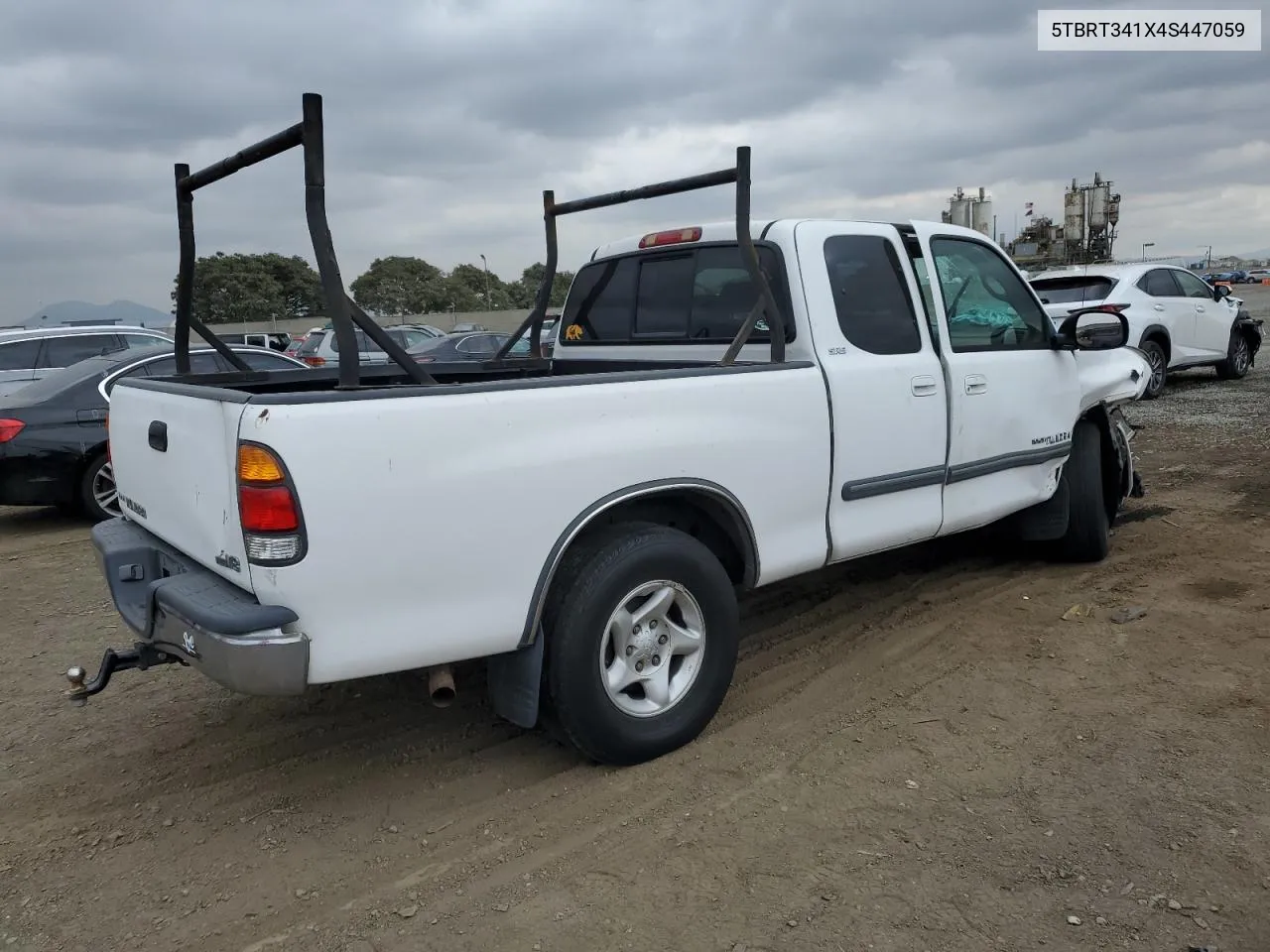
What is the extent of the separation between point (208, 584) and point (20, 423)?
18.3 feet

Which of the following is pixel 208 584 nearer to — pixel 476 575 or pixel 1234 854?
pixel 476 575

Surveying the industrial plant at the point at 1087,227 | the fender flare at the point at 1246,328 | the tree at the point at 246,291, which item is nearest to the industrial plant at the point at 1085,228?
the industrial plant at the point at 1087,227

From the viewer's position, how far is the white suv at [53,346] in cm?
1094

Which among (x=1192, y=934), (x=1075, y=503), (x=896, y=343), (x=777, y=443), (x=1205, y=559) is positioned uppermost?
(x=896, y=343)

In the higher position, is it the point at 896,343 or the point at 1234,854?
the point at 896,343

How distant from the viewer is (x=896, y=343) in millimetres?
4258

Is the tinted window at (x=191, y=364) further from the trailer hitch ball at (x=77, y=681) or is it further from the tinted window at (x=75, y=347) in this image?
the trailer hitch ball at (x=77, y=681)

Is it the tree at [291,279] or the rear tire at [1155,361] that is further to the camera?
the tree at [291,279]

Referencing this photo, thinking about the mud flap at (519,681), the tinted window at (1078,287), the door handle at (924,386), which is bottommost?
the mud flap at (519,681)

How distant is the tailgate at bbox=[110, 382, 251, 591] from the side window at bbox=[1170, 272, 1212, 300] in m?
13.7

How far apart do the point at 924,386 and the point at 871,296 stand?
0.45 m

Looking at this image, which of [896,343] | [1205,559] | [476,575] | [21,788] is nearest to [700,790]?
[476,575]

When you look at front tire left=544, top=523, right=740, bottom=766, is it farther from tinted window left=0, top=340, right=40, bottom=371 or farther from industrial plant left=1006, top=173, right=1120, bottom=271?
industrial plant left=1006, top=173, right=1120, bottom=271

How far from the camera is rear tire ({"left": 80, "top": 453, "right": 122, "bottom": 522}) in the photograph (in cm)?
772
